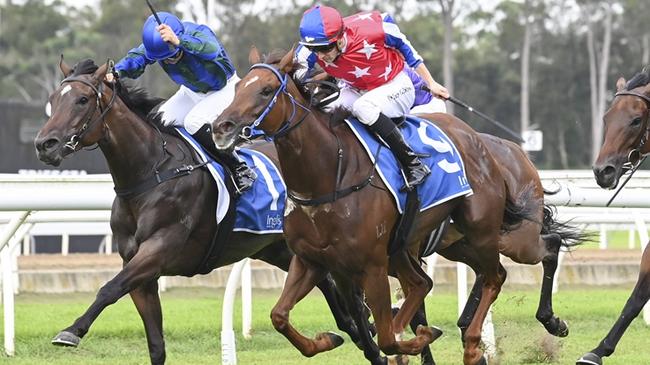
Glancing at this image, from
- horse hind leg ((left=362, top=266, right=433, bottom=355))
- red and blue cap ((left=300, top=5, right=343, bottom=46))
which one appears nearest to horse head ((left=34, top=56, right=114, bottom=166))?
red and blue cap ((left=300, top=5, right=343, bottom=46))

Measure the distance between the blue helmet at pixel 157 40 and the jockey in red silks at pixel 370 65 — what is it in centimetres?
95

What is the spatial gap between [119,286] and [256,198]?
118 cm

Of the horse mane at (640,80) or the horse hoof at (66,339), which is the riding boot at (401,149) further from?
the horse hoof at (66,339)

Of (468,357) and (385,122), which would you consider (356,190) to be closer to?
(385,122)

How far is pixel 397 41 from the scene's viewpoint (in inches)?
232

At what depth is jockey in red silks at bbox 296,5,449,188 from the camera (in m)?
5.34

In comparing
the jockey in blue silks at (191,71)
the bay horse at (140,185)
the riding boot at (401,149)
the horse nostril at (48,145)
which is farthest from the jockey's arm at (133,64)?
the riding boot at (401,149)

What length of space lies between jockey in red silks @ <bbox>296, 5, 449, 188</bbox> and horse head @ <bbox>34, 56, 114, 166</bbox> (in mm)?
1037

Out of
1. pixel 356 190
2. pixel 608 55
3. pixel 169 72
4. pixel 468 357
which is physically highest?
pixel 169 72

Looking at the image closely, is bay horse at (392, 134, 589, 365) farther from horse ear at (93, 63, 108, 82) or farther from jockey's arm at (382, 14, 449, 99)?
horse ear at (93, 63, 108, 82)

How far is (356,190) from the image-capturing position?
17.4 feet

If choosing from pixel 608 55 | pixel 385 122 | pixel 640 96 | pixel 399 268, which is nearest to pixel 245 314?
pixel 399 268

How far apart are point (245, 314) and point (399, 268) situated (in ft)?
6.45

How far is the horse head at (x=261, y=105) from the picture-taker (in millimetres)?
4699
